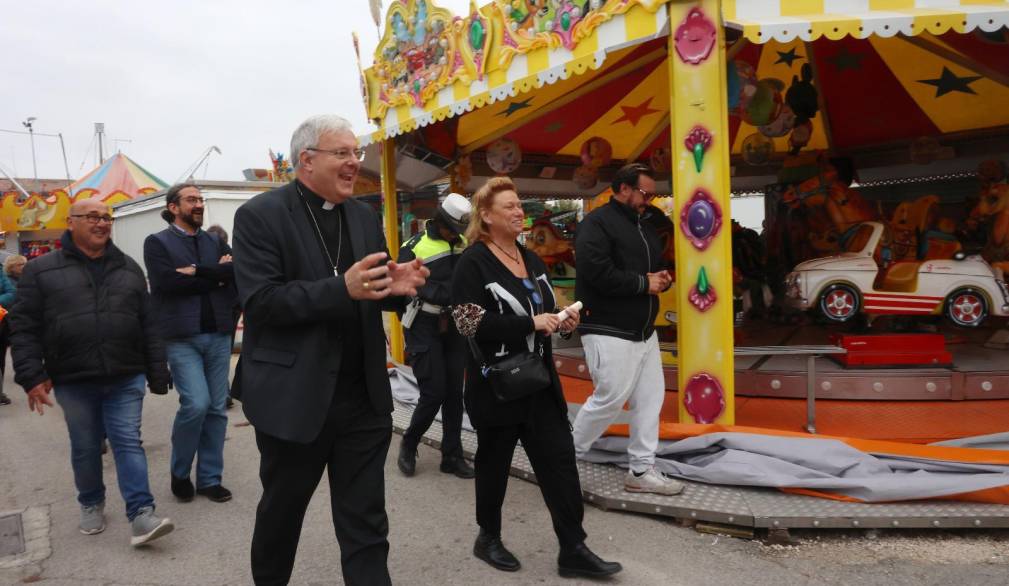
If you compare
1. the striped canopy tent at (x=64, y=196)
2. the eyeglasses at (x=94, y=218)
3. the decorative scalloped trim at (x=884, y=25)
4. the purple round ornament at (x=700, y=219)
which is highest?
the striped canopy tent at (x=64, y=196)

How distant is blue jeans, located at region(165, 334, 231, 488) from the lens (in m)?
4.10

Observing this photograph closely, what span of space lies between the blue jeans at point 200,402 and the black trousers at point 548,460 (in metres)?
1.81

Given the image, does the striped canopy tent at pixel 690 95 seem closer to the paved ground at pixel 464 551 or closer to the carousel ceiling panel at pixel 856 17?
the carousel ceiling panel at pixel 856 17

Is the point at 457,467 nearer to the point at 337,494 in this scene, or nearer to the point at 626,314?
the point at 626,314

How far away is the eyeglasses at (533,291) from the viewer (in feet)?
10.3

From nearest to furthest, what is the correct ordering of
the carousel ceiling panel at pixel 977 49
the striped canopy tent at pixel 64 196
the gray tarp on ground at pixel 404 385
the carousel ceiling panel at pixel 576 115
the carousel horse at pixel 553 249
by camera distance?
the gray tarp on ground at pixel 404 385 → the carousel ceiling panel at pixel 977 49 → the carousel horse at pixel 553 249 → the carousel ceiling panel at pixel 576 115 → the striped canopy tent at pixel 64 196

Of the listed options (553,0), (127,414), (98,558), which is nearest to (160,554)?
(98,558)

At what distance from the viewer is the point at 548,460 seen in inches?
120

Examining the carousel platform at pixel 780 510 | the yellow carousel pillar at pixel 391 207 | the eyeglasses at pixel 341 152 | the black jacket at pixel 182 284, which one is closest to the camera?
the eyeglasses at pixel 341 152

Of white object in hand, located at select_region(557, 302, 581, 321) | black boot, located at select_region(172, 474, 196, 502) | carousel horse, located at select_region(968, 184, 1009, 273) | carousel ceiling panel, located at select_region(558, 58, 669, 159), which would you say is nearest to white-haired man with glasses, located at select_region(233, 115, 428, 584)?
white object in hand, located at select_region(557, 302, 581, 321)

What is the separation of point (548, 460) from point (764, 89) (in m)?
4.74

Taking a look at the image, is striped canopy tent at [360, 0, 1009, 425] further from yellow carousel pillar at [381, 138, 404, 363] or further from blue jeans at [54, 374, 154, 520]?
blue jeans at [54, 374, 154, 520]

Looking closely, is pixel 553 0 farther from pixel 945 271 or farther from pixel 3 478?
pixel 3 478

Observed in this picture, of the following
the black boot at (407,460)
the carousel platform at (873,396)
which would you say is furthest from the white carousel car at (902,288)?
the black boot at (407,460)
